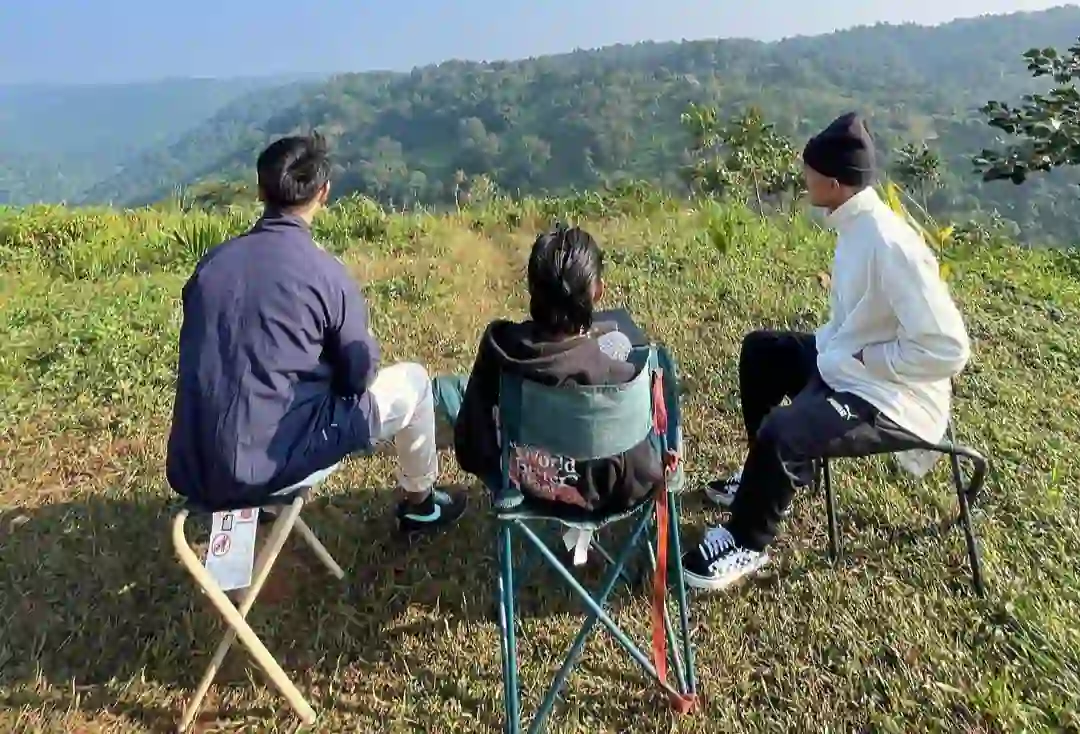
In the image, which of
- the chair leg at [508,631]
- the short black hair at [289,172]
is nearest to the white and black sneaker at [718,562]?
the chair leg at [508,631]

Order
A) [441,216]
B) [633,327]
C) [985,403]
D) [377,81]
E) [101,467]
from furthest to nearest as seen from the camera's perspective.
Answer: [377,81] < [441,216] < [985,403] < [101,467] < [633,327]

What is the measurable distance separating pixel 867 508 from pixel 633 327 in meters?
1.15

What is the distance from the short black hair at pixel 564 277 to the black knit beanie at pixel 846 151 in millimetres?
867

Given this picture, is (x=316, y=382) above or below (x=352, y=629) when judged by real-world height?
above

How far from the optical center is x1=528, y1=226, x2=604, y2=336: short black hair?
80.4 inches

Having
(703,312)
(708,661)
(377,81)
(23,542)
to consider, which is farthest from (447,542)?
(377,81)

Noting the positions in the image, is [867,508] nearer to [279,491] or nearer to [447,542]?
[447,542]

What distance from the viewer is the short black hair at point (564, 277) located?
204 centimetres

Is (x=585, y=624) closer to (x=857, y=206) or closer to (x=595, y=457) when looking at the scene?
(x=595, y=457)

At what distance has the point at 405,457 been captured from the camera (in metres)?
2.80

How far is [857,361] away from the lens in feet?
7.97

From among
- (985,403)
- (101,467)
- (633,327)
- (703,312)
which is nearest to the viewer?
(633,327)

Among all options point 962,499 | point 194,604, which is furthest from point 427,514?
point 962,499

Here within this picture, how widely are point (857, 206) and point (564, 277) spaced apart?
1020 mm
